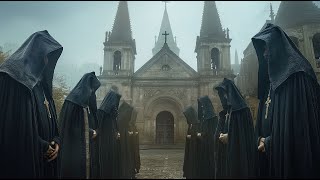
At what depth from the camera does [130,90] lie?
2958cm

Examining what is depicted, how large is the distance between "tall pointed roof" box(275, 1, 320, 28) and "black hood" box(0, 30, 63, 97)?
51.7 feet

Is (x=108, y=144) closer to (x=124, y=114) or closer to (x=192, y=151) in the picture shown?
(x=192, y=151)

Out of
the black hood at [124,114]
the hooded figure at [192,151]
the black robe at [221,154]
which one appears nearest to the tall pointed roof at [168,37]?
the black hood at [124,114]

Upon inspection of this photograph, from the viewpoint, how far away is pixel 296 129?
2607mm

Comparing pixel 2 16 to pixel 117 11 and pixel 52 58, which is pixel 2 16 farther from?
pixel 117 11

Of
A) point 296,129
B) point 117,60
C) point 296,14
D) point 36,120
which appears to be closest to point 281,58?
point 296,129

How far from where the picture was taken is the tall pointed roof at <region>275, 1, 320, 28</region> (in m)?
16.2

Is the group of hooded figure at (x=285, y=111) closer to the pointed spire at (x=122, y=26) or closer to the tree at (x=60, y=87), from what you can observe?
the tree at (x=60, y=87)

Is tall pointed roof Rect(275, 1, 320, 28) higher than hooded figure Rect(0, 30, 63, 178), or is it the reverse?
tall pointed roof Rect(275, 1, 320, 28)

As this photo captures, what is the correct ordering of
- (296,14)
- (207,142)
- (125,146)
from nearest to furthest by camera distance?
(207,142)
(125,146)
(296,14)

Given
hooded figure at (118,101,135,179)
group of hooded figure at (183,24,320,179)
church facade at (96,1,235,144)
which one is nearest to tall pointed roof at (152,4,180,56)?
church facade at (96,1,235,144)

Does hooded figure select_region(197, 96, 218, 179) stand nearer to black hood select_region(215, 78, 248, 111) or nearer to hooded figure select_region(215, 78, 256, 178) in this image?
black hood select_region(215, 78, 248, 111)

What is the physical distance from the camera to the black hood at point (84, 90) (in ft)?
15.2

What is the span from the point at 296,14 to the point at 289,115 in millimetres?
17595
